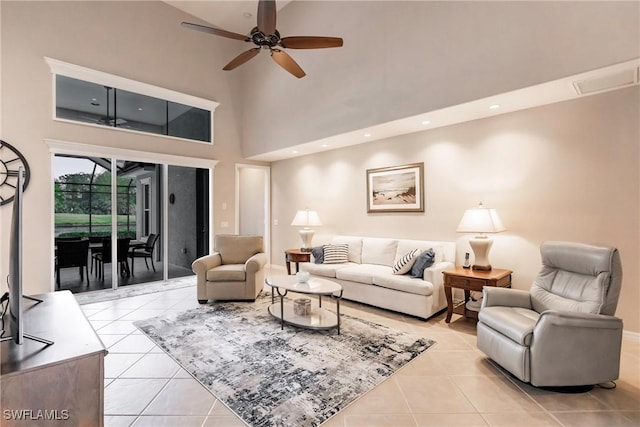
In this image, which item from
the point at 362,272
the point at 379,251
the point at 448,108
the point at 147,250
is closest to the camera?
the point at 448,108

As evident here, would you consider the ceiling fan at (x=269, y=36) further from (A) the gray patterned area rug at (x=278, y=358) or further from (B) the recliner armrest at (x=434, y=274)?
(A) the gray patterned area rug at (x=278, y=358)

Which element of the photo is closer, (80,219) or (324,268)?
(324,268)

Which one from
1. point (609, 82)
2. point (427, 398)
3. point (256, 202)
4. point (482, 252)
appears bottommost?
point (427, 398)

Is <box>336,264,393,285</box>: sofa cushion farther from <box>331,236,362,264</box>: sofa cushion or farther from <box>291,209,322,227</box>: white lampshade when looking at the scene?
<box>291,209,322,227</box>: white lampshade

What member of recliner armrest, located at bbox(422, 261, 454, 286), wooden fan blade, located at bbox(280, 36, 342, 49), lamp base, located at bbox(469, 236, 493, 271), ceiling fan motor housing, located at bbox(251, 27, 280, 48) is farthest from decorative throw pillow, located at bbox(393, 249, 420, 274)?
ceiling fan motor housing, located at bbox(251, 27, 280, 48)

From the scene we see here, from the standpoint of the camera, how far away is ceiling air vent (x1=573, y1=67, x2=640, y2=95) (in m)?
2.72

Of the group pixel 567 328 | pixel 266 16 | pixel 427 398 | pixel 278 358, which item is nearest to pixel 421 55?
pixel 266 16

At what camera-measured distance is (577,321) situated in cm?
215

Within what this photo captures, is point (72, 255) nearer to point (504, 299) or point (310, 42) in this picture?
point (310, 42)

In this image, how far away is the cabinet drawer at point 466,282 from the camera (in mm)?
3278

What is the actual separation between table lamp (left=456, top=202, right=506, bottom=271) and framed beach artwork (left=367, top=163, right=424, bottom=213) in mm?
1010

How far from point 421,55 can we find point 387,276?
2.76m

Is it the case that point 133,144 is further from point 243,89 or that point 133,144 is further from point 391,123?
point 391,123

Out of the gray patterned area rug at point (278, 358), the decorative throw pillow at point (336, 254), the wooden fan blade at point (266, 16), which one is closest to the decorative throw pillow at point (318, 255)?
the decorative throw pillow at point (336, 254)
